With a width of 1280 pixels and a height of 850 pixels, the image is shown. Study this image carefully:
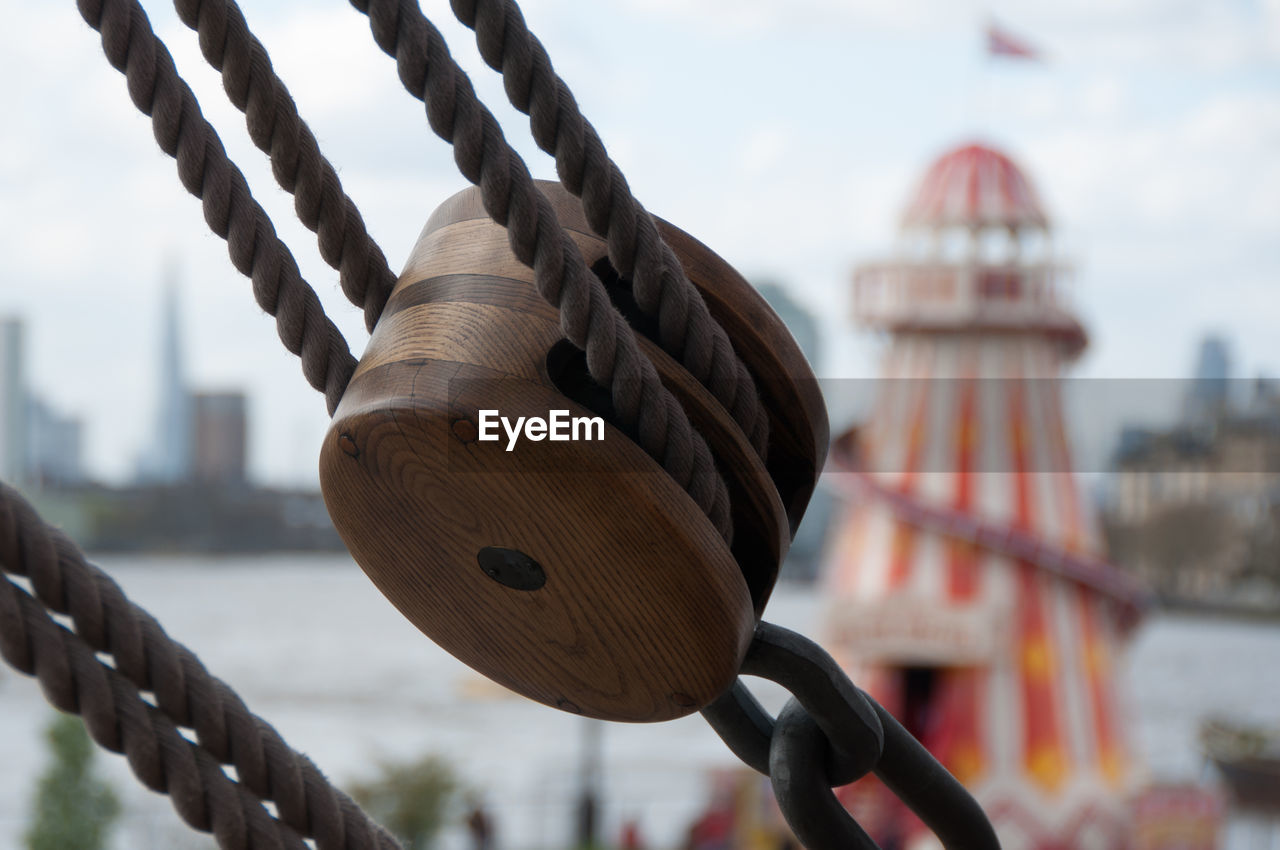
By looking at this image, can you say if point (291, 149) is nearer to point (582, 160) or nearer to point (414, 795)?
point (582, 160)

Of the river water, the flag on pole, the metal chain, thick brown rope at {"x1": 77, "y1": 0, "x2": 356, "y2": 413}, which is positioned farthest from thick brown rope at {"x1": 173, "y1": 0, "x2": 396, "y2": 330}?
the flag on pole

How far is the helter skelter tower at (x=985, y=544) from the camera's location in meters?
3.08

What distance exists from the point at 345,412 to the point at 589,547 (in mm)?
64

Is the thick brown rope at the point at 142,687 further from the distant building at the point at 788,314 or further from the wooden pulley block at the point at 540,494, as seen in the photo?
the distant building at the point at 788,314

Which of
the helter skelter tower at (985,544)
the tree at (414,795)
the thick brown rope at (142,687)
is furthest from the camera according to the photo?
the tree at (414,795)

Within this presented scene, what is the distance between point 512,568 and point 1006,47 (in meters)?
4.03

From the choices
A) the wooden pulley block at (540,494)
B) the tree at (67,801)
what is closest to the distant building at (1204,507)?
the wooden pulley block at (540,494)

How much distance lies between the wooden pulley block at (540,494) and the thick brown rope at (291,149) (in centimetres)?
1

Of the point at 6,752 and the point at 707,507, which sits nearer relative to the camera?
the point at 707,507

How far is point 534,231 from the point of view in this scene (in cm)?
29

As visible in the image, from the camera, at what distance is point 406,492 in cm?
30

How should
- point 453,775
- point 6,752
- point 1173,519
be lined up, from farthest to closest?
point 6,752, point 1173,519, point 453,775

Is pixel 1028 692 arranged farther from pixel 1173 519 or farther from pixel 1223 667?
pixel 1223 667

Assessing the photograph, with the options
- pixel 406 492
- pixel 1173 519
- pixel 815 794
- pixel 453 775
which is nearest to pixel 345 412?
pixel 406 492
